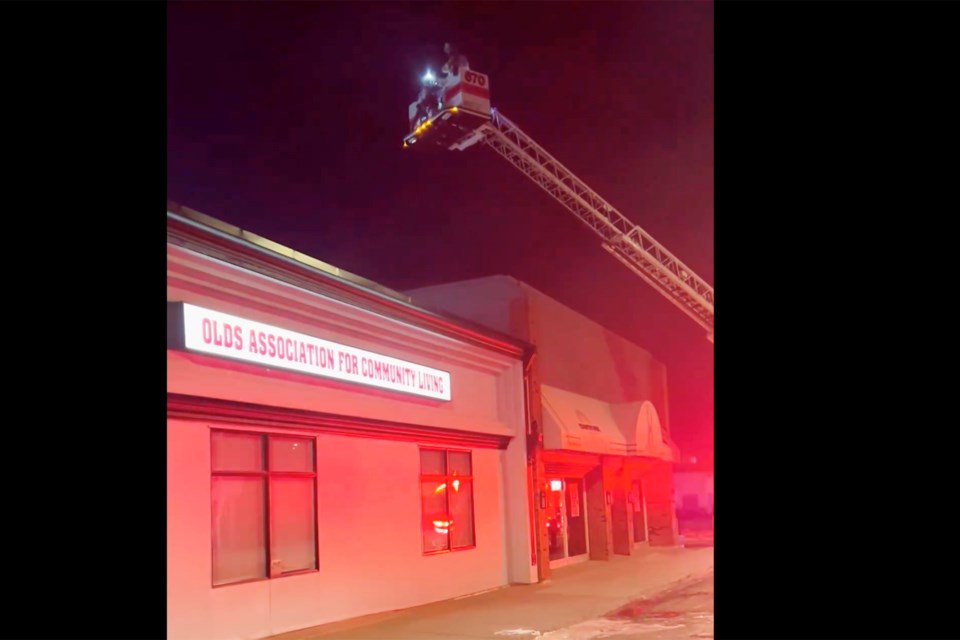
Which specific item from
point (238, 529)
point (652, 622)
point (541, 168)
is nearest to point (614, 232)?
point (541, 168)

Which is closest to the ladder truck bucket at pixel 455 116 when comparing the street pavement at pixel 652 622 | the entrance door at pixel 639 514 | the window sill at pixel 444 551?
the window sill at pixel 444 551

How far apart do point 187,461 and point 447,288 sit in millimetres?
12062

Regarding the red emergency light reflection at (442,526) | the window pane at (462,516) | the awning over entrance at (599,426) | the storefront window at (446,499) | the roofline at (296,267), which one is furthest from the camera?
the awning over entrance at (599,426)

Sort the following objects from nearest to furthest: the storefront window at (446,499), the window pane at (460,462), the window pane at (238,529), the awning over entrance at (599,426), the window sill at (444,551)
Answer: the window pane at (238,529), the window sill at (444,551), the storefront window at (446,499), the window pane at (460,462), the awning over entrance at (599,426)

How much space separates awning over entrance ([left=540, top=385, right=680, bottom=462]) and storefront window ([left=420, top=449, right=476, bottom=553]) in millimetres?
3866

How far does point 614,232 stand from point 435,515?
35.4 feet

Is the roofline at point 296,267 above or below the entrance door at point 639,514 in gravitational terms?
above

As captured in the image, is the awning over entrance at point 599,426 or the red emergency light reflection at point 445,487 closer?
the red emergency light reflection at point 445,487

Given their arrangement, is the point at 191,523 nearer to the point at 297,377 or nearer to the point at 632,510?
the point at 297,377

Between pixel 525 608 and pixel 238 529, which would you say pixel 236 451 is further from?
pixel 525 608

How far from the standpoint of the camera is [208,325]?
9648mm

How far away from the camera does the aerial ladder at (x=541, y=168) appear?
18469mm

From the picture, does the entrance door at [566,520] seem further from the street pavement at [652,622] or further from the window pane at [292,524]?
the window pane at [292,524]
